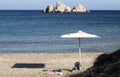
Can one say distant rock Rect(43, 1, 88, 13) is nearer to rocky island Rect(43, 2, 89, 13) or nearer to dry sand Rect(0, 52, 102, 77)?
rocky island Rect(43, 2, 89, 13)

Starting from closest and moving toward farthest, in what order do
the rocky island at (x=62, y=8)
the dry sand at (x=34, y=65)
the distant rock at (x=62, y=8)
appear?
the dry sand at (x=34, y=65)
the distant rock at (x=62, y=8)
the rocky island at (x=62, y=8)

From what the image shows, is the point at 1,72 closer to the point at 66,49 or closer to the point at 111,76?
the point at 111,76

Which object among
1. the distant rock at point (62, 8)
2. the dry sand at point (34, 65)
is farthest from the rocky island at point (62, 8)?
the dry sand at point (34, 65)

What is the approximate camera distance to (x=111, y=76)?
8.62m

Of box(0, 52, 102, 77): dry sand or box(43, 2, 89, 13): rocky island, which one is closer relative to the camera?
box(0, 52, 102, 77): dry sand

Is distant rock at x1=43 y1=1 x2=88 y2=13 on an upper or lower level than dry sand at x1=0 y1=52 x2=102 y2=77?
lower

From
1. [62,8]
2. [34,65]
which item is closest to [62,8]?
[62,8]

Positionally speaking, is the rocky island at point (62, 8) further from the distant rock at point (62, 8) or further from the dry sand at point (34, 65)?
the dry sand at point (34, 65)

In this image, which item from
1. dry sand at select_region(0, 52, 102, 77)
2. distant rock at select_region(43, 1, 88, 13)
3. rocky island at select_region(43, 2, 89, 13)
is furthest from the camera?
rocky island at select_region(43, 2, 89, 13)

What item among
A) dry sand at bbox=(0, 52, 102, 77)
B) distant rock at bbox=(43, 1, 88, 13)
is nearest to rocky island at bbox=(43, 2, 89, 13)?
distant rock at bbox=(43, 1, 88, 13)

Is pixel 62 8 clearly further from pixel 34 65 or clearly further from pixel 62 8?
pixel 34 65

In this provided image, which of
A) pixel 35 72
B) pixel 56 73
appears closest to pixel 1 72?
pixel 35 72

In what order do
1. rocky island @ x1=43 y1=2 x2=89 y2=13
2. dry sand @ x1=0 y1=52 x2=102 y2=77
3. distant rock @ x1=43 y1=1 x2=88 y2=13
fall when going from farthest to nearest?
rocky island @ x1=43 y1=2 x2=89 y2=13 < distant rock @ x1=43 y1=1 x2=88 y2=13 < dry sand @ x1=0 y1=52 x2=102 y2=77

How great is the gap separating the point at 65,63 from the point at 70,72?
265 cm
